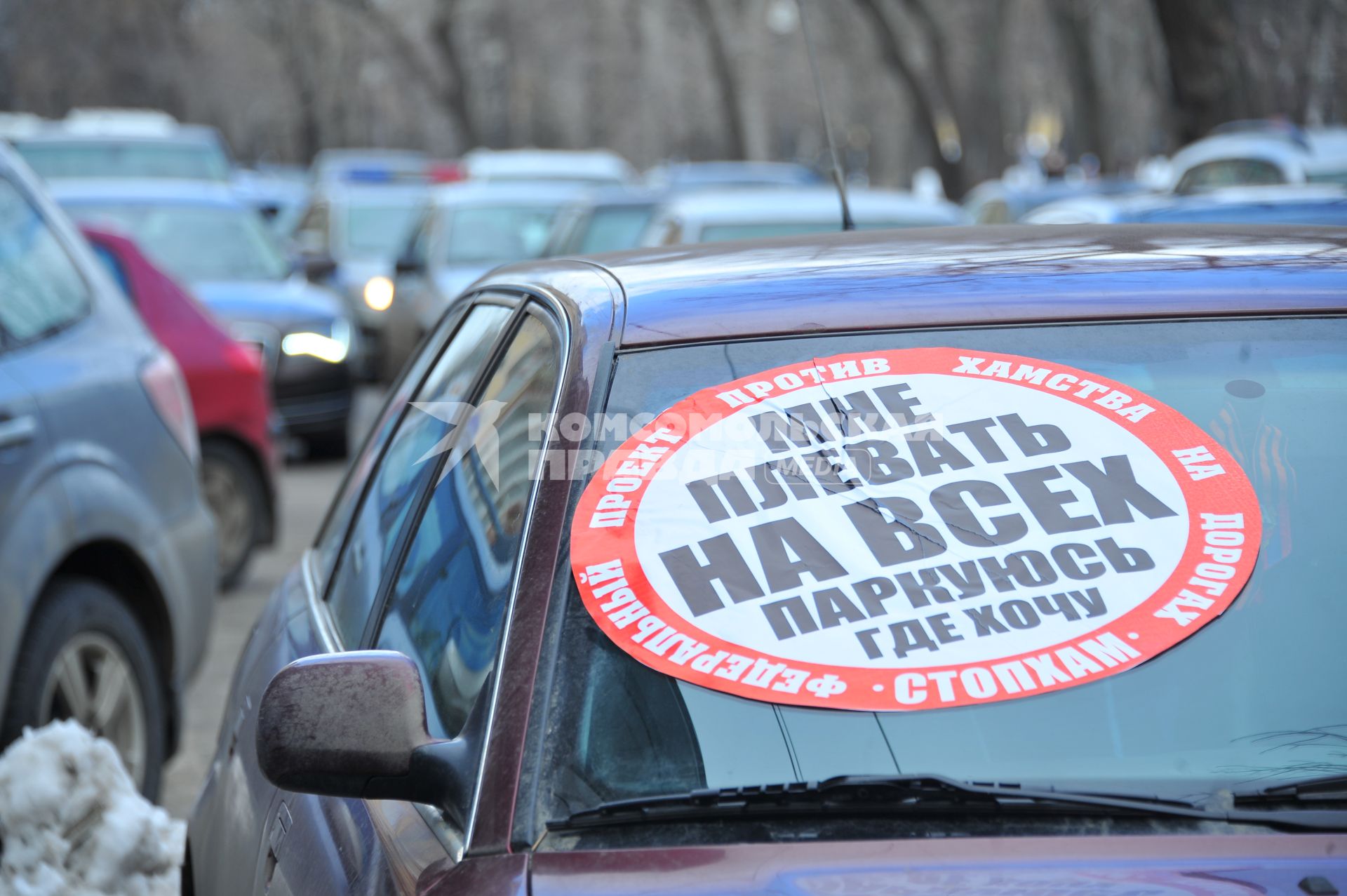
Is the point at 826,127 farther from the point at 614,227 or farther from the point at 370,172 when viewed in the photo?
the point at 370,172

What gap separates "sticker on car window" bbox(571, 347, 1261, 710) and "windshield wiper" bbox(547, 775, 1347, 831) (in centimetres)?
9

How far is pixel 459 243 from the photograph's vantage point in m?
12.0

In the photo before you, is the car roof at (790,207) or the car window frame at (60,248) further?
the car roof at (790,207)

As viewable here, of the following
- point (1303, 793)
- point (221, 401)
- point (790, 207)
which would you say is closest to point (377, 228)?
point (790, 207)

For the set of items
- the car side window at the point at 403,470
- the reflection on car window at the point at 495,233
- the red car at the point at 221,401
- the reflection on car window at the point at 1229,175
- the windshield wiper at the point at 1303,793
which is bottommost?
the windshield wiper at the point at 1303,793

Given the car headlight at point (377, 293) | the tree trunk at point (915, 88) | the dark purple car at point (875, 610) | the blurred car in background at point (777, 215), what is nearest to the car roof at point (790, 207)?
the blurred car in background at point (777, 215)

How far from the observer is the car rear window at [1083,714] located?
1740 mm

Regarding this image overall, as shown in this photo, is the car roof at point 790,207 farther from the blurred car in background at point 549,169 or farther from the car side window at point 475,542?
the blurred car in background at point 549,169

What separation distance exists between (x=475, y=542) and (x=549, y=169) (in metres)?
17.1

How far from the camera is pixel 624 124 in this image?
5553cm

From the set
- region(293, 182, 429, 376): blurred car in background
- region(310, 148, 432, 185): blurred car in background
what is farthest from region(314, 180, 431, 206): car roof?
region(310, 148, 432, 185): blurred car in background

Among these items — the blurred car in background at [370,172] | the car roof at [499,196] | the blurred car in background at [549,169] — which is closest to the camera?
the car roof at [499,196]

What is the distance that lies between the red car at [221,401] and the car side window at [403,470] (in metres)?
4.24

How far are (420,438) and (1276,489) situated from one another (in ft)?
4.66
